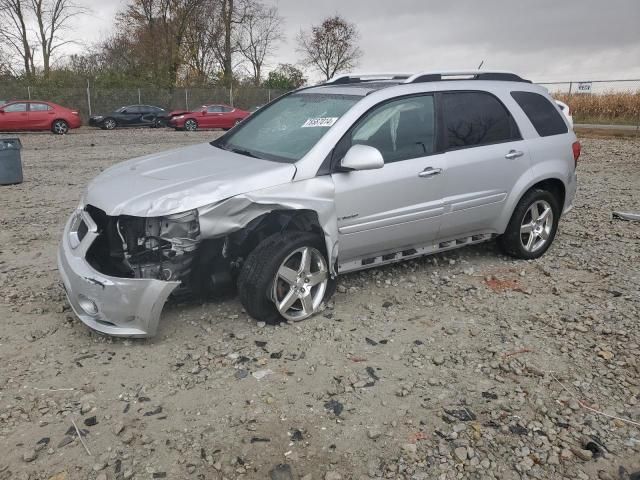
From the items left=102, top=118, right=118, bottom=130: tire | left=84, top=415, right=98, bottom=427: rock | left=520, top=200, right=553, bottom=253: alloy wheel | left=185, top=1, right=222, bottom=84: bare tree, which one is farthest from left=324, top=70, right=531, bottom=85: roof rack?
left=185, top=1, right=222, bottom=84: bare tree

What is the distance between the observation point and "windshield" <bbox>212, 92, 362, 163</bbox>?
4.05 meters

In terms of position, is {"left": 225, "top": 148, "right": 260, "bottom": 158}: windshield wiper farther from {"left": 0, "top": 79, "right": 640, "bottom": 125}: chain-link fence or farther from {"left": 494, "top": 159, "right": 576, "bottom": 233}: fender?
{"left": 0, "top": 79, "right": 640, "bottom": 125}: chain-link fence

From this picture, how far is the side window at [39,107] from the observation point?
2064 cm

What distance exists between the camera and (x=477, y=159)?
4590 millimetres

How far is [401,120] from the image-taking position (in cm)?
430

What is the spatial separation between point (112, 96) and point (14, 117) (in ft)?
31.3

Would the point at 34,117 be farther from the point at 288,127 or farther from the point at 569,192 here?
the point at 569,192

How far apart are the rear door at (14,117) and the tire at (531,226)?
67.5 ft

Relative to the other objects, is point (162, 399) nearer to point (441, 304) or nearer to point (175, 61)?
point (441, 304)

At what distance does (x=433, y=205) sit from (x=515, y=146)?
111 centimetres

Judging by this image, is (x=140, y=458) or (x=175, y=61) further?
(x=175, y=61)

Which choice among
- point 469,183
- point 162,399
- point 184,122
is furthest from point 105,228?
point 184,122

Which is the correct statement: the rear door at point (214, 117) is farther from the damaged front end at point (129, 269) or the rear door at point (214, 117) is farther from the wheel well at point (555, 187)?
the damaged front end at point (129, 269)

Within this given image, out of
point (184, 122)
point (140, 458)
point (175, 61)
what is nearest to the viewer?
point (140, 458)
